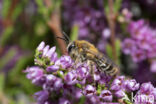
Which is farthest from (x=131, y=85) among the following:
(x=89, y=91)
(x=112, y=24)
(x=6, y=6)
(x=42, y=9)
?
(x=6, y=6)

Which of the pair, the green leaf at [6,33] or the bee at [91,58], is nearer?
the bee at [91,58]

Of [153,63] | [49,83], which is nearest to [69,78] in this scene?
[49,83]

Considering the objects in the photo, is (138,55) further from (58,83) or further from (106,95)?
(58,83)

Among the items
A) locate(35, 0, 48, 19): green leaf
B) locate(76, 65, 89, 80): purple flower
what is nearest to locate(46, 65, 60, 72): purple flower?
locate(76, 65, 89, 80): purple flower

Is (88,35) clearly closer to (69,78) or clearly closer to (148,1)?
(148,1)

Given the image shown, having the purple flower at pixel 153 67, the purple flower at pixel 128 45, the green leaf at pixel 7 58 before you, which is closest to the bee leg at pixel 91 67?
the purple flower at pixel 128 45

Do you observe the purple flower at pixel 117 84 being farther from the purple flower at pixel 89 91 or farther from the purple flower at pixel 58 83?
the purple flower at pixel 58 83

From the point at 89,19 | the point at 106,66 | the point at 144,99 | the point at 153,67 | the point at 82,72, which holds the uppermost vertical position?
the point at 89,19
